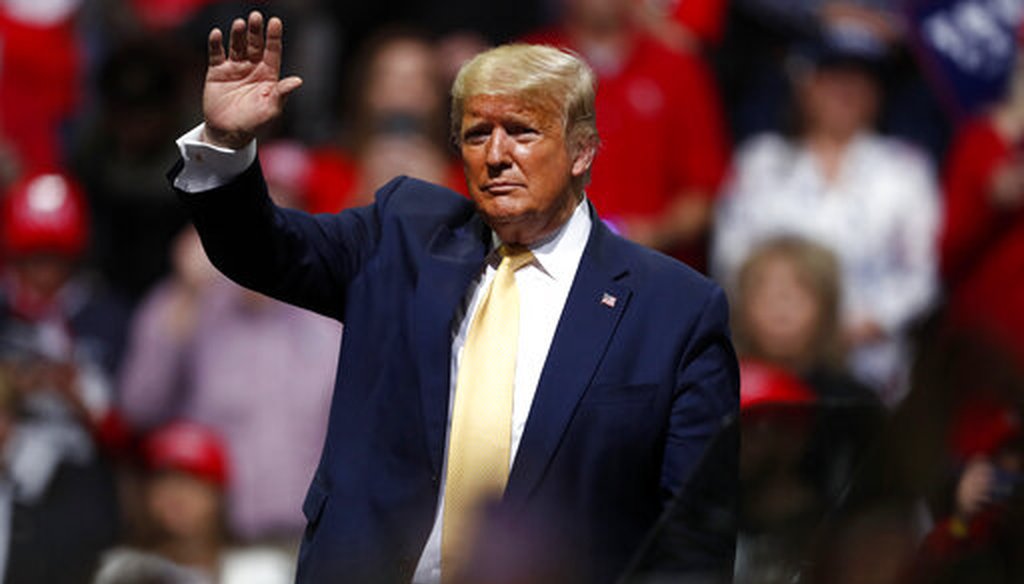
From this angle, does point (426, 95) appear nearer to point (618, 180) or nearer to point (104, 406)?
point (618, 180)

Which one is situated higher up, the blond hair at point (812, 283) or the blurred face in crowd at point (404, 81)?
the blurred face in crowd at point (404, 81)

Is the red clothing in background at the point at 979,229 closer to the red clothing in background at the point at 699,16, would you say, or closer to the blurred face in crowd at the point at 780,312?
the blurred face in crowd at the point at 780,312

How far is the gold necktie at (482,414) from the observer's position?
13.6 ft

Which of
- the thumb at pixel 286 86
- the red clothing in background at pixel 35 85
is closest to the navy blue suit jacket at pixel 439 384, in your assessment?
the thumb at pixel 286 86

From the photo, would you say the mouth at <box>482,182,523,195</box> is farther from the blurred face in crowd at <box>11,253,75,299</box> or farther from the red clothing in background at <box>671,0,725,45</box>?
the red clothing in background at <box>671,0,725,45</box>

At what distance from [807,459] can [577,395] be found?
0.56m

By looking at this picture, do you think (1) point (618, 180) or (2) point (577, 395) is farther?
(1) point (618, 180)

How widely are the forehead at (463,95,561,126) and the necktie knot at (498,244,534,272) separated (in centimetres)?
27

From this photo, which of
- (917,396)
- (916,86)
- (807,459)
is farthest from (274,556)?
(917,396)

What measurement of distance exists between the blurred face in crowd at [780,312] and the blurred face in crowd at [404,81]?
1706 mm

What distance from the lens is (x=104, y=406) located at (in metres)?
8.35

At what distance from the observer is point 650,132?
8586 millimetres

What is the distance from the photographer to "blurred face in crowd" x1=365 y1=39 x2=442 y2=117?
8781 mm

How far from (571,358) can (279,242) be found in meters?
0.61
